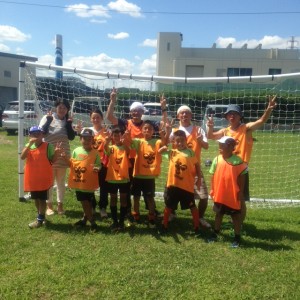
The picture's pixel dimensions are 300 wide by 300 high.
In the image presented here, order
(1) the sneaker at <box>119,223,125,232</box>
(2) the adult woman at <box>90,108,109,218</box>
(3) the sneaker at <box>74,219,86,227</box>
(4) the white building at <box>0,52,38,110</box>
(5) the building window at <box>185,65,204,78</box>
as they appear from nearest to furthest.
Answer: (1) the sneaker at <box>119,223,125,232</box> < (3) the sneaker at <box>74,219,86,227</box> < (2) the adult woman at <box>90,108,109,218</box> < (4) the white building at <box>0,52,38,110</box> < (5) the building window at <box>185,65,204,78</box>

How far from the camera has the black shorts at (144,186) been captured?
17.7 ft

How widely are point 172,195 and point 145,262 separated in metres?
1.13

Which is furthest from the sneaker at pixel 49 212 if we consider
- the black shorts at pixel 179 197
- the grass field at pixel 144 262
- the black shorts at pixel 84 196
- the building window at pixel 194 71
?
the building window at pixel 194 71

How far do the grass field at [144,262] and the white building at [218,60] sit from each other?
38.7 m

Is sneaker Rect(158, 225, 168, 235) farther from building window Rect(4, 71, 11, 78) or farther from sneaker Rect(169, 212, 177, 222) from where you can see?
building window Rect(4, 71, 11, 78)

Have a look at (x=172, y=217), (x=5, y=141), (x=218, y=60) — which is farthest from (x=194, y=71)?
(x=172, y=217)

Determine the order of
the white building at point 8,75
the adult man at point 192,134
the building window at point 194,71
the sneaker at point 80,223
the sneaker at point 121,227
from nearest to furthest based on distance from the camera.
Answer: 1. the adult man at point 192,134
2. the sneaker at point 121,227
3. the sneaker at point 80,223
4. the white building at point 8,75
5. the building window at point 194,71

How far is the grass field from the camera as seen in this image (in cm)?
365

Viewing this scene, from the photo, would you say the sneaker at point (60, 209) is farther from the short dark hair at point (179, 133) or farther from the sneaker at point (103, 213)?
the short dark hair at point (179, 133)

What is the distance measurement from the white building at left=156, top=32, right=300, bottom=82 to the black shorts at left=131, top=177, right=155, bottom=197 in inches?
1511

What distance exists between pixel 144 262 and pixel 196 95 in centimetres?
703

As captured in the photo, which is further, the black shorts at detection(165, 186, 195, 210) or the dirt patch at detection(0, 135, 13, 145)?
the dirt patch at detection(0, 135, 13, 145)

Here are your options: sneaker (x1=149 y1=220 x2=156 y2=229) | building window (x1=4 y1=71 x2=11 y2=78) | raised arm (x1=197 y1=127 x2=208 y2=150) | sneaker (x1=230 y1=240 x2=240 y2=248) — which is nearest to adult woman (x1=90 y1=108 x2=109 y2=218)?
sneaker (x1=149 y1=220 x2=156 y2=229)

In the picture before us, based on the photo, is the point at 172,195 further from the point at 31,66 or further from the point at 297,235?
the point at 31,66
